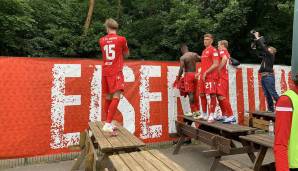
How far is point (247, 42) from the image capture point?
56.9ft

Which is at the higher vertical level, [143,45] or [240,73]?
[143,45]

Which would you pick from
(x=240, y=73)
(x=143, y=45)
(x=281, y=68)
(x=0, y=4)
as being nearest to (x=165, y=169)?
(x=240, y=73)

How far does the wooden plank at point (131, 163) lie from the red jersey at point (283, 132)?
4.35 ft

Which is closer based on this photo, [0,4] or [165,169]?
[165,169]

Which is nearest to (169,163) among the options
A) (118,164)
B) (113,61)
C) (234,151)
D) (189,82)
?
(118,164)

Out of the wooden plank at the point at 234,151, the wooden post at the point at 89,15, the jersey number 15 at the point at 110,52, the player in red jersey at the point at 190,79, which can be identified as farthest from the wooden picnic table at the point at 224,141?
the wooden post at the point at 89,15

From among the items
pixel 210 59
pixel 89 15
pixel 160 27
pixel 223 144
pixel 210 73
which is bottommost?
pixel 223 144

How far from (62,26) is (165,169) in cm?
1620

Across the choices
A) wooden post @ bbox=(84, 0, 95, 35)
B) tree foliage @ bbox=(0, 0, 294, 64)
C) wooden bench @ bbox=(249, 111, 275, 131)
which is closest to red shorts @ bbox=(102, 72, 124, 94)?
wooden bench @ bbox=(249, 111, 275, 131)

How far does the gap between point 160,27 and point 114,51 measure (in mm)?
13797

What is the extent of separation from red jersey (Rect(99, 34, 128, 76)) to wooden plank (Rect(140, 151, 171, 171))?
177 cm

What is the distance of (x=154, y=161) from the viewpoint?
331 cm

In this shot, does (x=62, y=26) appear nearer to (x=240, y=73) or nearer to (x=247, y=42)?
(x=247, y=42)

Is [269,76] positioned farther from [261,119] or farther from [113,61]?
[113,61]
